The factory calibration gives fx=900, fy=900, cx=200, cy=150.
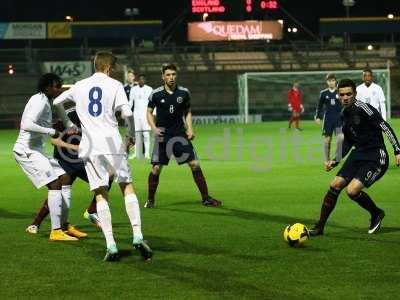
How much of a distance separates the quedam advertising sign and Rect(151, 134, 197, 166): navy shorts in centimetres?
4283

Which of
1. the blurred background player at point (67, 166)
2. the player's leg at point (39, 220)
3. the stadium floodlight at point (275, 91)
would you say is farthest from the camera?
the stadium floodlight at point (275, 91)

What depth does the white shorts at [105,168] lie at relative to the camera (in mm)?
8641

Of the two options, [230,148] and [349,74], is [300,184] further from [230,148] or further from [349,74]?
[349,74]

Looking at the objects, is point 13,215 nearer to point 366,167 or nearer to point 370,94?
point 366,167

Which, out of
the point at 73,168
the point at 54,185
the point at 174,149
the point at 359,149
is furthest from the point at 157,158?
the point at 359,149

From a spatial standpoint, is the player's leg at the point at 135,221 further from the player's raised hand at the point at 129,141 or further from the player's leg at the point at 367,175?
the player's leg at the point at 367,175

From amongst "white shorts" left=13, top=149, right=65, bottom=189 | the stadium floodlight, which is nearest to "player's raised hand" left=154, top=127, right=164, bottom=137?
"white shorts" left=13, top=149, right=65, bottom=189

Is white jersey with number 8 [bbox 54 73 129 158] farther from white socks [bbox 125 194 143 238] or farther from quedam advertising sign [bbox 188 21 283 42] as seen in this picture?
quedam advertising sign [bbox 188 21 283 42]

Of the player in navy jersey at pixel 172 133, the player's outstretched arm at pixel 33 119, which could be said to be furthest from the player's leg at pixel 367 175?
the player in navy jersey at pixel 172 133

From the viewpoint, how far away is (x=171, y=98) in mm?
13273

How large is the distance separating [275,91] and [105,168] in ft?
133

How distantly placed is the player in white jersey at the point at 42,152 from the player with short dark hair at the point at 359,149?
286cm

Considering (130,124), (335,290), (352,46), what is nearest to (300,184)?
(130,124)

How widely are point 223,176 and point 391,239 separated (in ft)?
26.4
